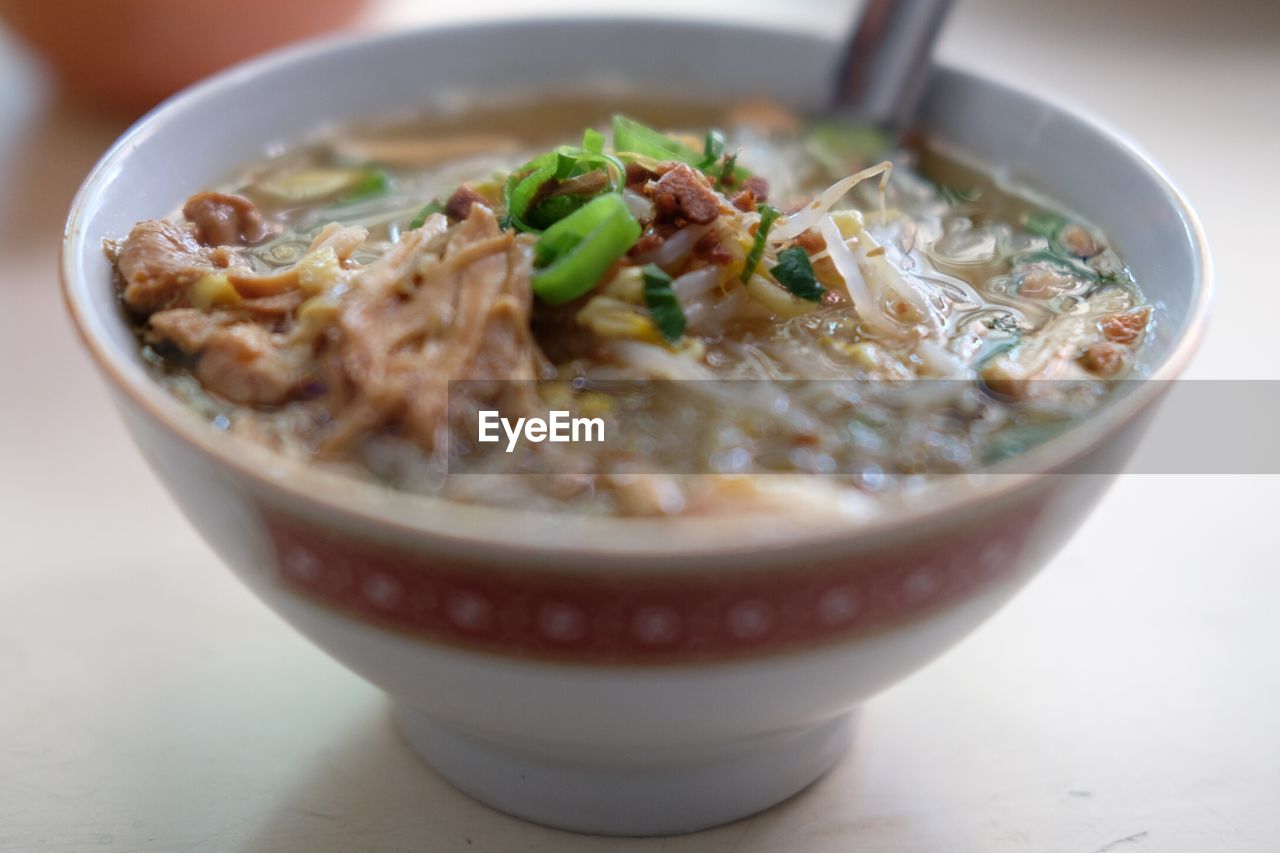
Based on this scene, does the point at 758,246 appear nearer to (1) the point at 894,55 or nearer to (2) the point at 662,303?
(2) the point at 662,303

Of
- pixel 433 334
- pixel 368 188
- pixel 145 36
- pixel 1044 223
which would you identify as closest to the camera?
pixel 433 334

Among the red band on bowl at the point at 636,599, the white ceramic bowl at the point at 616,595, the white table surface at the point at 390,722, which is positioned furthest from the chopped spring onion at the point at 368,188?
the red band on bowl at the point at 636,599

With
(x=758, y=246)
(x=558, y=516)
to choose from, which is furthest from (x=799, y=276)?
(x=558, y=516)

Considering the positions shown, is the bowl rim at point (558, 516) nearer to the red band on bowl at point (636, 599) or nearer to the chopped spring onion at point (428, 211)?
the red band on bowl at point (636, 599)

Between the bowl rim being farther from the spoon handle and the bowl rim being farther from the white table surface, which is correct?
the spoon handle

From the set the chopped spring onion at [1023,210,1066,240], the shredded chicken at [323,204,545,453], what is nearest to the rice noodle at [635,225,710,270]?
the shredded chicken at [323,204,545,453]

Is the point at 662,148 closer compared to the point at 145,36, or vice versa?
the point at 662,148

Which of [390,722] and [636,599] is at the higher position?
[636,599]

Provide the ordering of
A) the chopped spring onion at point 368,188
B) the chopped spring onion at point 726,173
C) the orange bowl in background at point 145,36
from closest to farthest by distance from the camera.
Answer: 1. the chopped spring onion at point 726,173
2. the chopped spring onion at point 368,188
3. the orange bowl in background at point 145,36

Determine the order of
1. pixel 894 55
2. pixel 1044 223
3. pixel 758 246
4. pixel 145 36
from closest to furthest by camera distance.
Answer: pixel 758 246
pixel 1044 223
pixel 894 55
pixel 145 36
